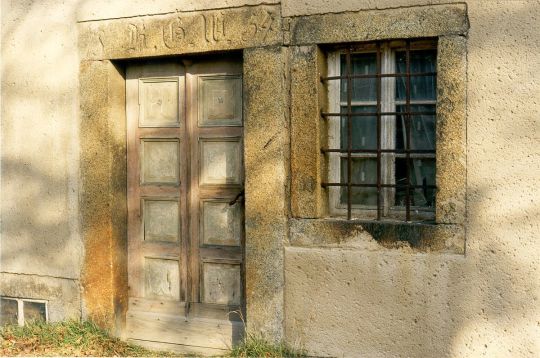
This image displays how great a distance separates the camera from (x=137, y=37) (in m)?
4.96

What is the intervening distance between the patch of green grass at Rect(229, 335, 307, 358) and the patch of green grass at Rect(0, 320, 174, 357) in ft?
2.30

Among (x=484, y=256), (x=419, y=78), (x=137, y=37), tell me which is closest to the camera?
(x=484, y=256)

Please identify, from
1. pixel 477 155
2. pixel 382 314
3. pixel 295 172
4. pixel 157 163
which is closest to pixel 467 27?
pixel 477 155

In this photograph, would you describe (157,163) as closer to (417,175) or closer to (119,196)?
(119,196)

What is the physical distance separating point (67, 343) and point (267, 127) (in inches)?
85.5

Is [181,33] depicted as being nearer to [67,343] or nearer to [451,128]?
[451,128]

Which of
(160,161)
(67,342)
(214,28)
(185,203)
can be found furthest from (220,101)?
(67,342)

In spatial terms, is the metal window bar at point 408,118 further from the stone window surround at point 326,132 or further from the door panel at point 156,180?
the door panel at point 156,180

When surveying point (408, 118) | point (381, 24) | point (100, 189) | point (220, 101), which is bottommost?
point (100, 189)

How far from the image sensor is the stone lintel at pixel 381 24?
13.5 feet

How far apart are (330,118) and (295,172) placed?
1.46 ft

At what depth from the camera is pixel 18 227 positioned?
5.45 metres

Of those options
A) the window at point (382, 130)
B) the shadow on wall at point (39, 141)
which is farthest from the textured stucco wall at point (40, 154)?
the window at point (382, 130)

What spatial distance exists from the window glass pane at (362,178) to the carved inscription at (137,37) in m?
1.69
